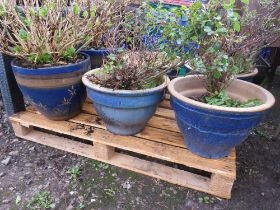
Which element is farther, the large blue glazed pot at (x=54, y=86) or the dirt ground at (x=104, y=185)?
the large blue glazed pot at (x=54, y=86)

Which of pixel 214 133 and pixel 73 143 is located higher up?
pixel 214 133

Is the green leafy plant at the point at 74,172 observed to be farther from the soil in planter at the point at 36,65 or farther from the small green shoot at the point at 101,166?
the soil in planter at the point at 36,65

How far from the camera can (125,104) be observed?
1.73m

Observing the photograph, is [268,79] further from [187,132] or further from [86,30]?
[86,30]

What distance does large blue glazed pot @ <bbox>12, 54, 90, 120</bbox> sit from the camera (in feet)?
6.11

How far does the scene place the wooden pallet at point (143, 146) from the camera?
1724 millimetres

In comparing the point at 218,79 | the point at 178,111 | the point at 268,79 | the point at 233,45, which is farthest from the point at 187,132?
the point at 268,79

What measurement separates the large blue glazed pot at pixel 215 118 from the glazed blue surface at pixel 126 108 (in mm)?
181

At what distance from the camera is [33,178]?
75.7 inches

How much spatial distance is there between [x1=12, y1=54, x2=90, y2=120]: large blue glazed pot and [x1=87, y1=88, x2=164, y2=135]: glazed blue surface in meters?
0.23

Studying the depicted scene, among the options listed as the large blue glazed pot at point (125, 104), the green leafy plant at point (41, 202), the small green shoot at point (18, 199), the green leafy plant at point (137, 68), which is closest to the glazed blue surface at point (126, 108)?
the large blue glazed pot at point (125, 104)

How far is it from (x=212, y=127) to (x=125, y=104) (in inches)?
22.9

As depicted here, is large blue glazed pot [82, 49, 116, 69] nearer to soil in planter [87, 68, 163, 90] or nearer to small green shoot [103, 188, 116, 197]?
soil in planter [87, 68, 163, 90]

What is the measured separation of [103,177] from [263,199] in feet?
3.71
